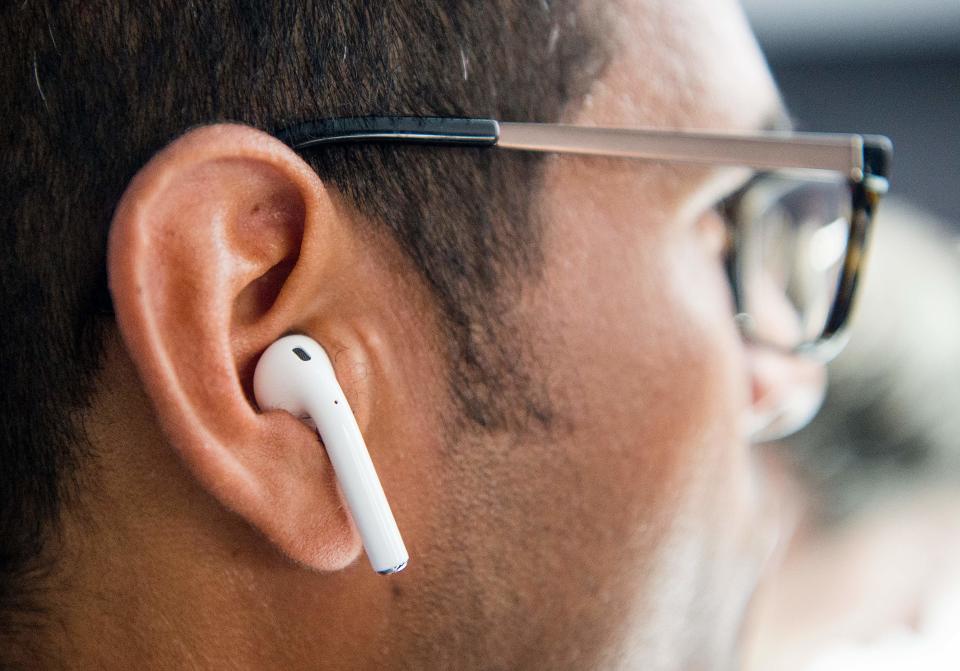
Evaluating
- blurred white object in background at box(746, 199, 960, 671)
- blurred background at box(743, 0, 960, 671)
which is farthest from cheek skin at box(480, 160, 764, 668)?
blurred white object in background at box(746, 199, 960, 671)

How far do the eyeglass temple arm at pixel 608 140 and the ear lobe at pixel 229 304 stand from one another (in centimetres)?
6

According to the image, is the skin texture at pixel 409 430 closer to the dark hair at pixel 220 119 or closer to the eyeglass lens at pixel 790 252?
the dark hair at pixel 220 119

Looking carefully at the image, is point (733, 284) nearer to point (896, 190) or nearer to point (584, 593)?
point (584, 593)

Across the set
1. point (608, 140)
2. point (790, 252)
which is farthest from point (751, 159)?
point (790, 252)

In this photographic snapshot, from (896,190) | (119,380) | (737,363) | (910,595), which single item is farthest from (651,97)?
(896,190)

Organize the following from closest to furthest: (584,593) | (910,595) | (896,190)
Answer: (584,593), (910,595), (896,190)

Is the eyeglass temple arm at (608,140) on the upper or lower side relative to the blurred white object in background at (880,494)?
lower

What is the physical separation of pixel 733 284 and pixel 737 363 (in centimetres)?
12

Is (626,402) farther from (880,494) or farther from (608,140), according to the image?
(880,494)

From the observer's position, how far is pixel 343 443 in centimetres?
58

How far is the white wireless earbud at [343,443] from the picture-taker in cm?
58

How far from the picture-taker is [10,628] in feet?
2.24

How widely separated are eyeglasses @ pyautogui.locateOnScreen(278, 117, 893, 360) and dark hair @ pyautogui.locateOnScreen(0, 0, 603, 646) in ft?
0.05

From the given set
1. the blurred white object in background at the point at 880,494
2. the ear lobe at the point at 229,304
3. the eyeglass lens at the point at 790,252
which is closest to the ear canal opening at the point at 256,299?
the ear lobe at the point at 229,304
